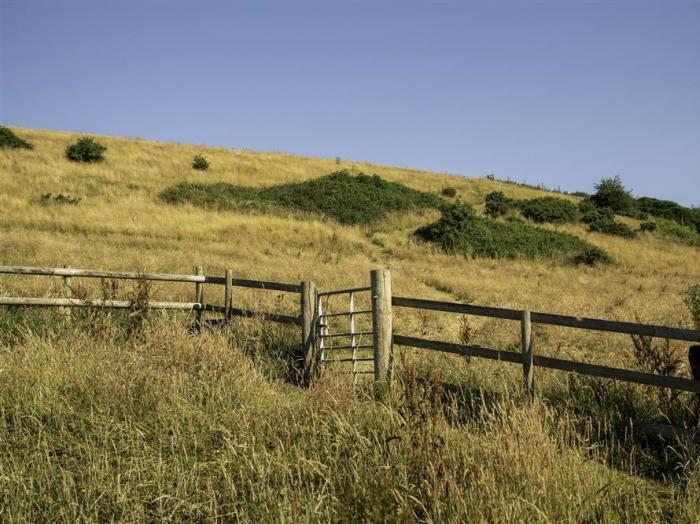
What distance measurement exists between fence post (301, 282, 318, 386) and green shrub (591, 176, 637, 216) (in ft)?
118

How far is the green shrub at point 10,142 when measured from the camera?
1396 inches

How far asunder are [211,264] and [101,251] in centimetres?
338

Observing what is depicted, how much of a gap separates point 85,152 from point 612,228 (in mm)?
30884

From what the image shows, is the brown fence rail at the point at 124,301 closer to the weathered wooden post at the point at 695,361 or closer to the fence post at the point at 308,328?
the fence post at the point at 308,328

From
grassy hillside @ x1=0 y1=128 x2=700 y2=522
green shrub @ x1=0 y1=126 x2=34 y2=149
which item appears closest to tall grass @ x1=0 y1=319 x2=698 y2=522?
grassy hillside @ x1=0 y1=128 x2=700 y2=522

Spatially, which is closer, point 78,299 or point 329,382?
point 329,382

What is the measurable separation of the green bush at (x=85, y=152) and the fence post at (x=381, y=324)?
1277 inches

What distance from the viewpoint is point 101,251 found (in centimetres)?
1808

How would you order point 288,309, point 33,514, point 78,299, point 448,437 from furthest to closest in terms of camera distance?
1. point 288,309
2. point 78,299
3. point 448,437
4. point 33,514

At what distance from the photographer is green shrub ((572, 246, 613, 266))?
25.8 m

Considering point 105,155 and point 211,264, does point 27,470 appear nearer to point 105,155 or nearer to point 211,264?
point 211,264

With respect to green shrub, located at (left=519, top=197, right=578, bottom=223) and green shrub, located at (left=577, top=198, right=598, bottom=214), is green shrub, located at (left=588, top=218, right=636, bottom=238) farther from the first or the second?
green shrub, located at (left=577, top=198, right=598, bottom=214)

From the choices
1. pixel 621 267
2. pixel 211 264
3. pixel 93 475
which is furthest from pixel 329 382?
pixel 621 267

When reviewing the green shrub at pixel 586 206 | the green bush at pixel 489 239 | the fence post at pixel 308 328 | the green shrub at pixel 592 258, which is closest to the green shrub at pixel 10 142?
the green bush at pixel 489 239
